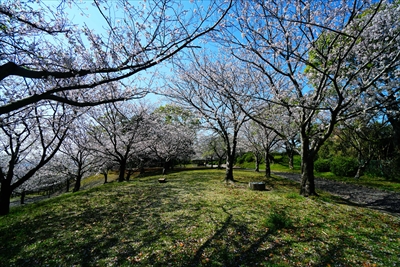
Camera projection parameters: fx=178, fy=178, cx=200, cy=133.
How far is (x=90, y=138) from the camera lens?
56.6 ft

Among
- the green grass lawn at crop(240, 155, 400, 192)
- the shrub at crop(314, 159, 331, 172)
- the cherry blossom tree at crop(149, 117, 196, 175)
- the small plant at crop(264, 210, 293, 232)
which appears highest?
the cherry blossom tree at crop(149, 117, 196, 175)

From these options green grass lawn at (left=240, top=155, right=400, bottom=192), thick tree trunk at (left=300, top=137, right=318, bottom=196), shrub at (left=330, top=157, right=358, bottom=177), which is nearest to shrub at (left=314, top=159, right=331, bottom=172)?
green grass lawn at (left=240, top=155, right=400, bottom=192)

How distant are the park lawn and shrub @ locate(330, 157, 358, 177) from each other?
1771 centimetres

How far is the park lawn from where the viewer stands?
405cm

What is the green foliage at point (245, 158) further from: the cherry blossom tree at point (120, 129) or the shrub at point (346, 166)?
the cherry blossom tree at point (120, 129)

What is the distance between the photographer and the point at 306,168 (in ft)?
30.9

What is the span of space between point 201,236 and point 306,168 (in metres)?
7.13

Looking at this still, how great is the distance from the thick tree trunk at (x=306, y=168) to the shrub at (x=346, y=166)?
1663 centimetres

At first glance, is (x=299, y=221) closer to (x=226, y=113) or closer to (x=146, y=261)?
(x=146, y=261)

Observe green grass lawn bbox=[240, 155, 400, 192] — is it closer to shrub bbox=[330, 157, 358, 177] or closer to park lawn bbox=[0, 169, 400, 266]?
shrub bbox=[330, 157, 358, 177]

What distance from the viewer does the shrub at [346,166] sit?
21.3 metres

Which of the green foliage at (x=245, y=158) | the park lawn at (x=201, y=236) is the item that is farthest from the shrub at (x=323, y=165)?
the park lawn at (x=201, y=236)

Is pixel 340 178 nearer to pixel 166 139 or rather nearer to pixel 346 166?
pixel 346 166

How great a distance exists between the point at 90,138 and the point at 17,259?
48.3ft
